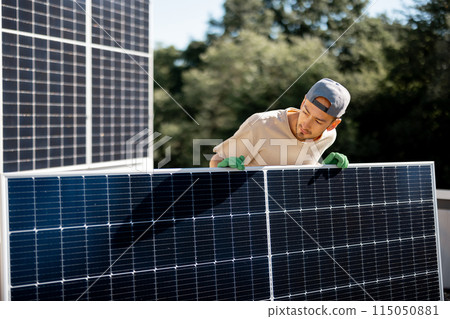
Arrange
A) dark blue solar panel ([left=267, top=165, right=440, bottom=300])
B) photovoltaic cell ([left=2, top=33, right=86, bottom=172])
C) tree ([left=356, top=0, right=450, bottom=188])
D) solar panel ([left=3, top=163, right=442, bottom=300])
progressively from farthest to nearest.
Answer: tree ([left=356, top=0, right=450, bottom=188]) → photovoltaic cell ([left=2, top=33, right=86, bottom=172]) → dark blue solar panel ([left=267, top=165, right=440, bottom=300]) → solar panel ([left=3, top=163, right=442, bottom=300])

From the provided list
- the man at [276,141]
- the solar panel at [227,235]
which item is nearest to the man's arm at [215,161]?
the man at [276,141]

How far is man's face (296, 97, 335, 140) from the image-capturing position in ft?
14.5

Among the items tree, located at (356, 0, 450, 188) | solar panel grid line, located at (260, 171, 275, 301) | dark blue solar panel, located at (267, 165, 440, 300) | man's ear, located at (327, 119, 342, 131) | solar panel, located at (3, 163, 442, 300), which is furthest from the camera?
tree, located at (356, 0, 450, 188)

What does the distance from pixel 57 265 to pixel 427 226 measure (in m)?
3.51

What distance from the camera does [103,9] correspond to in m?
8.58

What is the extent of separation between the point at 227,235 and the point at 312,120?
1.42 meters

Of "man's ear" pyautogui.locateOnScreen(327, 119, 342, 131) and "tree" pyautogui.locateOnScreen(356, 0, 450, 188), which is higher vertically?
"tree" pyautogui.locateOnScreen(356, 0, 450, 188)

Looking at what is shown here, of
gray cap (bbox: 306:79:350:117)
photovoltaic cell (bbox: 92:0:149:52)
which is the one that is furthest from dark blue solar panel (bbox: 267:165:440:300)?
photovoltaic cell (bbox: 92:0:149:52)

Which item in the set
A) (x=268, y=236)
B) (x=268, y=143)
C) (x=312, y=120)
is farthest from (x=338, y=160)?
(x=268, y=236)

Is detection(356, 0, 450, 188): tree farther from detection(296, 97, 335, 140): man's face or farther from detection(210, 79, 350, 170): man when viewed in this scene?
detection(296, 97, 335, 140): man's face

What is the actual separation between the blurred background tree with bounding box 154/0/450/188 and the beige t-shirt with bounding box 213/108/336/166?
12.8 m

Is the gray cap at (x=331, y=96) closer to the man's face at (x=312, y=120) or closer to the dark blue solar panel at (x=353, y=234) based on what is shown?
the man's face at (x=312, y=120)

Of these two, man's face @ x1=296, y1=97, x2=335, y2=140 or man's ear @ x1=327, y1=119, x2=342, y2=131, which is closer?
man's face @ x1=296, y1=97, x2=335, y2=140

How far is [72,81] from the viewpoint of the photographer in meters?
7.95
